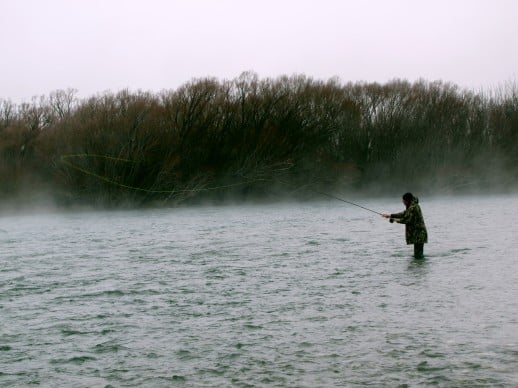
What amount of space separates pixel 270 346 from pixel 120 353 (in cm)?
182

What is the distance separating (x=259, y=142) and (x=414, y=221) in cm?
3501

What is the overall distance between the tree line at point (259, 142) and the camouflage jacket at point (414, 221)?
79.3 ft

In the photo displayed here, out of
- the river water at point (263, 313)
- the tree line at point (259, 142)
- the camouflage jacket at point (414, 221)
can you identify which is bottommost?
the river water at point (263, 313)

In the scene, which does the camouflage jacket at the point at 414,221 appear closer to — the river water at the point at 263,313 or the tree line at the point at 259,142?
the river water at the point at 263,313

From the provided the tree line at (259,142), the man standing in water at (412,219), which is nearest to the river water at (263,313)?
the man standing in water at (412,219)

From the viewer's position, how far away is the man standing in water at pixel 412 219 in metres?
15.4

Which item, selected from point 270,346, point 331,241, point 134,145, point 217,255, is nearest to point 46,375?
point 270,346

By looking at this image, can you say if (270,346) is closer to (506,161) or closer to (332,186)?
(332,186)

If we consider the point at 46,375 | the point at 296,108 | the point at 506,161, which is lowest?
the point at 46,375

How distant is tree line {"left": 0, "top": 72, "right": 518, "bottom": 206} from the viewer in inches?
1726

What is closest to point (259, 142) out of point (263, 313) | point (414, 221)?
point (414, 221)

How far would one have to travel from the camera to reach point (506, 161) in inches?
2207

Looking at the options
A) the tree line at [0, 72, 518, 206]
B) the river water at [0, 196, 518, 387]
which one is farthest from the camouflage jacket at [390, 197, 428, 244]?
the tree line at [0, 72, 518, 206]

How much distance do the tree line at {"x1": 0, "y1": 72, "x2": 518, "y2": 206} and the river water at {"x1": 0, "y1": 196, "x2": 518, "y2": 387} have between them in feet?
69.0
